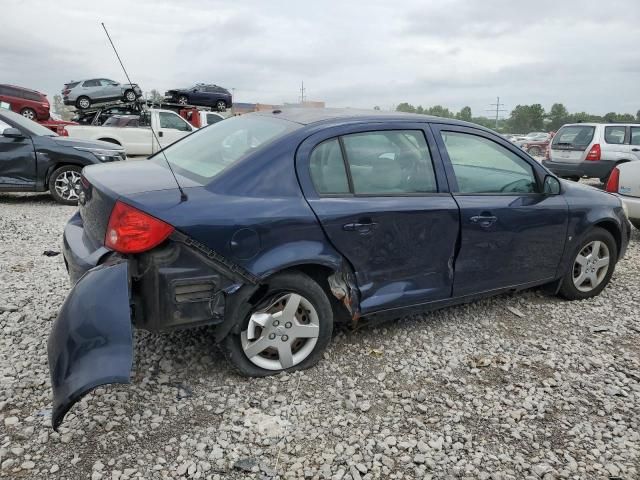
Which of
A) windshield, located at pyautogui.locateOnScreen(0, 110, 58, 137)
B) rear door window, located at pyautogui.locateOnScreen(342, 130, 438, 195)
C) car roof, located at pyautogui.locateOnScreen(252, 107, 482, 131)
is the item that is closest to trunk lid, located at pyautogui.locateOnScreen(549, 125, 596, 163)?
car roof, located at pyautogui.locateOnScreen(252, 107, 482, 131)

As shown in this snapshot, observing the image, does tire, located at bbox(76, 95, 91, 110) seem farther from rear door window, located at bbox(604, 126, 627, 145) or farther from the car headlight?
rear door window, located at bbox(604, 126, 627, 145)

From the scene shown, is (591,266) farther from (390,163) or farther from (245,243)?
(245,243)

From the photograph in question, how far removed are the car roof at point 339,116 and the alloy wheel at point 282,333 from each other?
3.73ft

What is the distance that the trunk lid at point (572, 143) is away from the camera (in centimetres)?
1152

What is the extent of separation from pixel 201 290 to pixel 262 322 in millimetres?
426

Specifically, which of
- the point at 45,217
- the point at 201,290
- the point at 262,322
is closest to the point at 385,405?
the point at 262,322

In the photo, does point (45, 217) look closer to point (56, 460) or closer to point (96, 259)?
point (96, 259)

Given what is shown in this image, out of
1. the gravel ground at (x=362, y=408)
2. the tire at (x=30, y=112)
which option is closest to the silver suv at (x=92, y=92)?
the tire at (x=30, y=112)

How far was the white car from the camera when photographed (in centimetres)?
639

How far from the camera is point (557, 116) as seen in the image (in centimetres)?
7706

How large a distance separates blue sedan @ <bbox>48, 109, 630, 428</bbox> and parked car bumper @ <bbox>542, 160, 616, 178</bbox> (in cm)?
838

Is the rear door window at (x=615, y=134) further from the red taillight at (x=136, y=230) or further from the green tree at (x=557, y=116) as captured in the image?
the green tree at (x=557, y=116)

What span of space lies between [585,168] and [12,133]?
1124cm

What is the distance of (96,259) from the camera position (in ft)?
8.84
